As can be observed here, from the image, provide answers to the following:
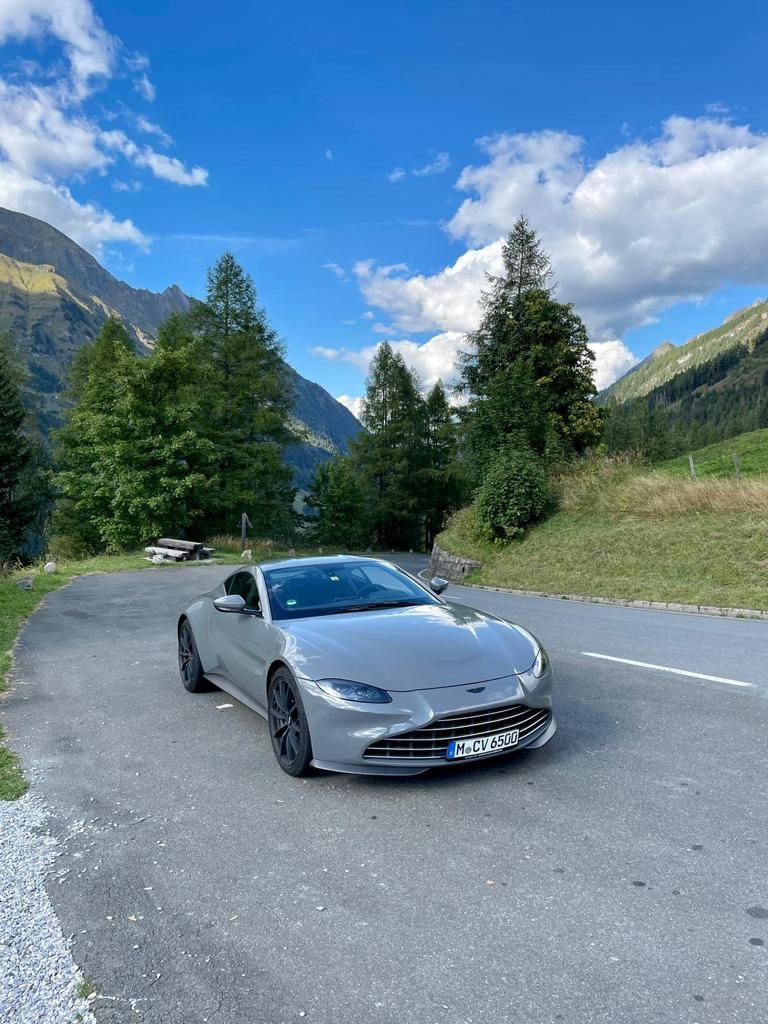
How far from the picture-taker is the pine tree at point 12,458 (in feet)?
123

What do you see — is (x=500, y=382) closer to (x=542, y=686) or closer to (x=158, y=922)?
(x=542, y=686)

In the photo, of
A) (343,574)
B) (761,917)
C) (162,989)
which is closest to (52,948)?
(162,989)

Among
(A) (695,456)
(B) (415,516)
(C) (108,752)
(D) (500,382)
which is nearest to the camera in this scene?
(C) (108,752)

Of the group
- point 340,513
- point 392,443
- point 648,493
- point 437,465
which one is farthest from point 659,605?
point 340,513

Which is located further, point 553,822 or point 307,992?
point 553,822

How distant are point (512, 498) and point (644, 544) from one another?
17.9 ft

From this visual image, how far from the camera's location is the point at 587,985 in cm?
230

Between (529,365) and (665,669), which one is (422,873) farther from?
(529,365)

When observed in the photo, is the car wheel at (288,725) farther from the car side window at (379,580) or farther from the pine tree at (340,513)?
the pine tree at (340,513)

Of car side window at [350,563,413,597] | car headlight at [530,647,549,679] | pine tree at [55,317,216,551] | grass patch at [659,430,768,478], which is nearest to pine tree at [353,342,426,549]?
pine tree at [55,317,216,551]

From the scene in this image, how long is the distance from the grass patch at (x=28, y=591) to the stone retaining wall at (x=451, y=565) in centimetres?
651

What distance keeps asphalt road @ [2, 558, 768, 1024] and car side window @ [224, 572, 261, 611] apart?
1.00 m

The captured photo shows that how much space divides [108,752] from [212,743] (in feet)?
2.41

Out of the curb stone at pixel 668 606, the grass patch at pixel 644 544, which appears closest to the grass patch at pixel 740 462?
the grass patch at pixel 644 544
